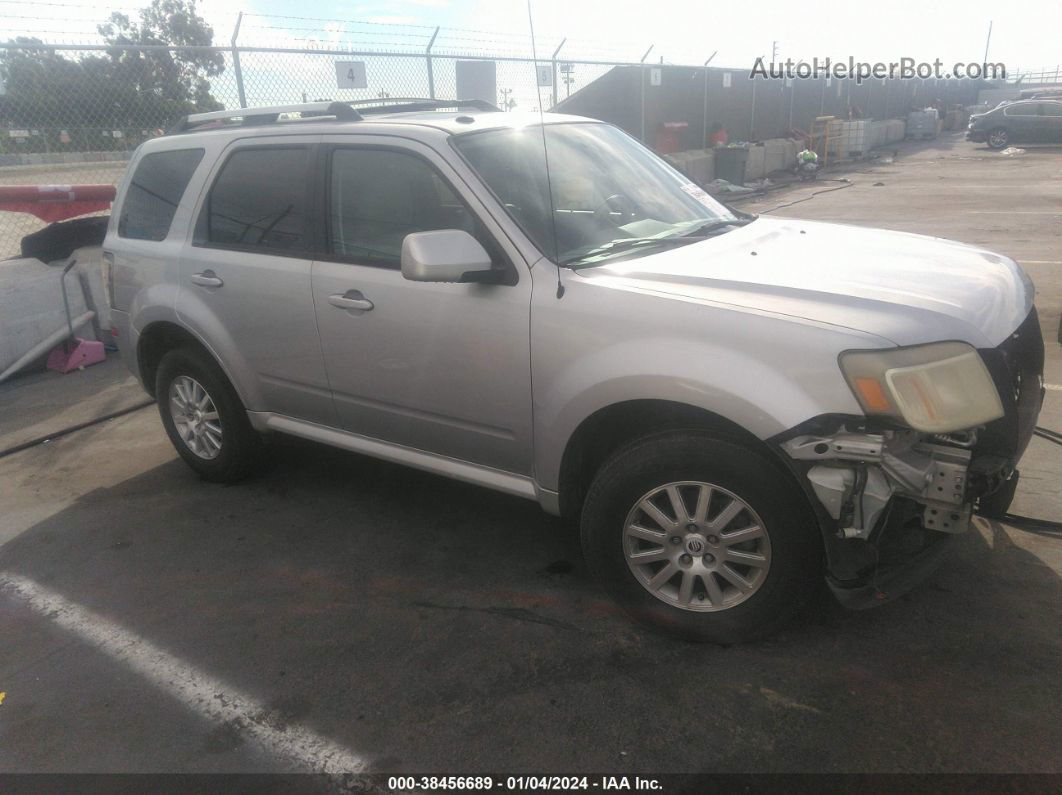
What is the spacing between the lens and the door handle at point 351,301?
350 cm

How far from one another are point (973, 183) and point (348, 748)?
19700mm

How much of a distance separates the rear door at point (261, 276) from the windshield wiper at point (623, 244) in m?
1.30

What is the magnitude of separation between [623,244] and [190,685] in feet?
7.57

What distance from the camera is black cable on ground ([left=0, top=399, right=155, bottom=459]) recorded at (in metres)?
5.53

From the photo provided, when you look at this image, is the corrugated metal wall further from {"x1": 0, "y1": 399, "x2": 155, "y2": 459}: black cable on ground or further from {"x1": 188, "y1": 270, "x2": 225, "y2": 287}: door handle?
{"x1": 188, "y1": 270, "x2": 225, "y2": 287}: door handle

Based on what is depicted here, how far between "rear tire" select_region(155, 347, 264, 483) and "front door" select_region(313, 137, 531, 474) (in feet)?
2.86

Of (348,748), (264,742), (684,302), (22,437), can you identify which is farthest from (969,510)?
(22,437)

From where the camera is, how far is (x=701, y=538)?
282 centimetres

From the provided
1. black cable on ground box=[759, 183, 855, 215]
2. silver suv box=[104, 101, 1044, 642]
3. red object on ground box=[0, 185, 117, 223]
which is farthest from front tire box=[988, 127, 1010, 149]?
silver suv box=[104, 101, 1044, 642]

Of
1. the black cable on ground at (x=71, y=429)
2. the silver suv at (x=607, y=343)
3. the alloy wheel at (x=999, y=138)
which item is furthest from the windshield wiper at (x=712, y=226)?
the alloy wheel at (x=999, y=138)

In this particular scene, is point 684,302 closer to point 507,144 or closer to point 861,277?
point 861,277

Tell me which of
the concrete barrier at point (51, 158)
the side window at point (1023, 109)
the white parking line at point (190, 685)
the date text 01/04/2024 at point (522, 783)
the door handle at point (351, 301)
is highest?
the concrete barrier at point (51, 158)

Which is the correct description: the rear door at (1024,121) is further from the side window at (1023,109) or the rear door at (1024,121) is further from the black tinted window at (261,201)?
the black tinted window at (261,201)

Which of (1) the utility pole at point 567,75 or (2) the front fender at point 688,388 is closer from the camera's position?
(2) the front fender at point 688,388
